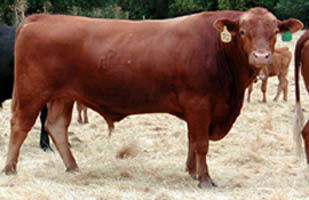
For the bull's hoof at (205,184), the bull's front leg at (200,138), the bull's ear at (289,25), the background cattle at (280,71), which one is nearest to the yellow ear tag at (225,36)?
the bull's ear at (289,25)

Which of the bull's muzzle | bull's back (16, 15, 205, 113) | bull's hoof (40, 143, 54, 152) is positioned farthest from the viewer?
bull's hoof (40, 143, 54, 152)

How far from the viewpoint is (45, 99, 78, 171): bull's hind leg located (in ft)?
19.0

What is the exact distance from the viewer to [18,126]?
214 inches

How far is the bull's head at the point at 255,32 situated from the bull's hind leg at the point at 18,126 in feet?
7.07

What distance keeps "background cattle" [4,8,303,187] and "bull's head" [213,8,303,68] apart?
0.4 inches

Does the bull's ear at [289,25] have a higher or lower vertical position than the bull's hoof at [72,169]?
higher

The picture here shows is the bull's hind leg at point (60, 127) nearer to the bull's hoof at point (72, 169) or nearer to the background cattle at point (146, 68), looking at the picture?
the bull's hoof at point (72, 169)

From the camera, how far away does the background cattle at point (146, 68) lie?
16.3 ft

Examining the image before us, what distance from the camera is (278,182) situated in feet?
17.3

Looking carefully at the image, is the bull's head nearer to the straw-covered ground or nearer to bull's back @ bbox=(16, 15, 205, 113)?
bull's back @ bbox=(16, 15, 205, 113)

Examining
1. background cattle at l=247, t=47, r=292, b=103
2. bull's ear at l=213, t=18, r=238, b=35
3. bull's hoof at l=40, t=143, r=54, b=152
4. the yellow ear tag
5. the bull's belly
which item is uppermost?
bull's ear at l=213, t=18, r=238, b=35

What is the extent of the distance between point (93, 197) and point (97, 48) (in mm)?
1609

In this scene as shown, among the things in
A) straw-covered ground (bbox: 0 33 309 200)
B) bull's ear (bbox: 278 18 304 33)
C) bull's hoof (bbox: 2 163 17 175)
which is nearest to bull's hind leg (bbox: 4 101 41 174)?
bull's hoof (bbox: 2 163 17 175)

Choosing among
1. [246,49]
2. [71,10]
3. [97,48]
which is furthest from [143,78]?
[71,10]
